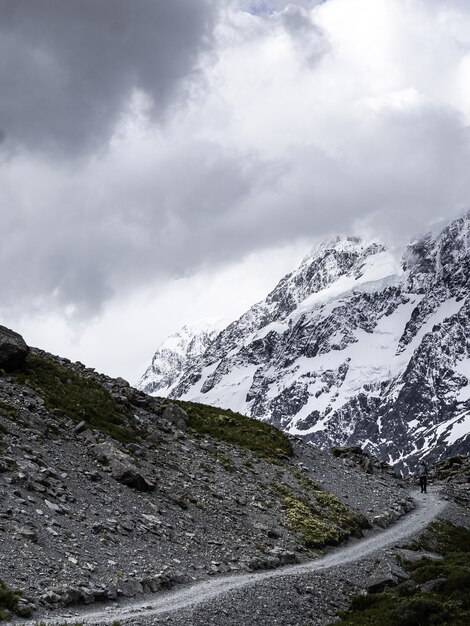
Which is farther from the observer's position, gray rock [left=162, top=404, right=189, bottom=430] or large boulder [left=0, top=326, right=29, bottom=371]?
gray rock [left=162, top=404, right=189, bottom=430]

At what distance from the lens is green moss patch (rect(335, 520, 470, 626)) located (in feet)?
84.2

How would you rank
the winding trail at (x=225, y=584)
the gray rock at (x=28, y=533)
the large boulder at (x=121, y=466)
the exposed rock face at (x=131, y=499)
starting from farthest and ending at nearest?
the large boulder at (x=121, y=466), the gray rock at (x=28, y=533), the exposed rock face at (x=131, y=499), the winding trail at (x=225, y=584)

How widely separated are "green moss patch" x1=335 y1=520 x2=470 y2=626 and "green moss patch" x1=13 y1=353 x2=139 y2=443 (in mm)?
21485

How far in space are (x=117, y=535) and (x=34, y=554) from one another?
5852 mm

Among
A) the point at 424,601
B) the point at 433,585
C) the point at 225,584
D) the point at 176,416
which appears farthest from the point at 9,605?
the point at 176,416

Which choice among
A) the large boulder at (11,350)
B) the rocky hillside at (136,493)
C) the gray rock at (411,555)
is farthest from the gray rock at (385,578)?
the large boulder at (11,350)

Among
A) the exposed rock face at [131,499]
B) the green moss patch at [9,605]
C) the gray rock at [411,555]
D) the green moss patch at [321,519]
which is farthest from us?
the green moss patch at [321,519]

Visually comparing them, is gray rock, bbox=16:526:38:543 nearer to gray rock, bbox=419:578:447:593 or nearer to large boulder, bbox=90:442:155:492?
large boulder, bbox=90:442:155:492

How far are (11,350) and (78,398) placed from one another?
642 centimetres

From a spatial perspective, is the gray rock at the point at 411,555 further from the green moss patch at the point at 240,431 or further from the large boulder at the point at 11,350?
the large boulder at the point at 11,350

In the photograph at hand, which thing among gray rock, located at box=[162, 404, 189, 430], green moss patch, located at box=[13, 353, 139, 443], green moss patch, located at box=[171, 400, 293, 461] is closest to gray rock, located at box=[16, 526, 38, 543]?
green moss patch, located at box=[13, 353, 139, 443]

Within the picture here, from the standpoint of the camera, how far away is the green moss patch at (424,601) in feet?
84.2

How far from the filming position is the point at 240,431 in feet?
205

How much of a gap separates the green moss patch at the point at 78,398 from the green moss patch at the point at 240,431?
35.9 ft
